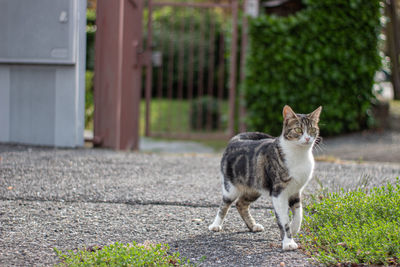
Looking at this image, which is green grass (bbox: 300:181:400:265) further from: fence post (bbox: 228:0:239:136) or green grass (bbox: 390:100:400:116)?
green grass (bbox: 390:100:400:116)

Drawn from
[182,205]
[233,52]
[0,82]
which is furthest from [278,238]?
[233,52]

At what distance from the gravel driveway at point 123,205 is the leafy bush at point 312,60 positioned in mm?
2234

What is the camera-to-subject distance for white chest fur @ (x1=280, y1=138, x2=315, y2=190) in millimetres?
2900

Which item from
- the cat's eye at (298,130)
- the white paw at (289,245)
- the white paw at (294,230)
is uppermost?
the cat's eye at (298,130)

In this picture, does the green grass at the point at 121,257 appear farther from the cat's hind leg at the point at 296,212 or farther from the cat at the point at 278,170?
the cat's hind leg at the point at 296,212

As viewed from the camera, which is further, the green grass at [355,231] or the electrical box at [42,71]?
the electrical box at [42,71]

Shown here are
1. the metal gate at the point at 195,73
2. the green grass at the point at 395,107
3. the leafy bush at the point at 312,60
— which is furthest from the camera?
the green grass at the point at 395,107

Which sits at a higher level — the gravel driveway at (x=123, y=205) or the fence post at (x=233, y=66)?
the fence post at (x=233, y=66)

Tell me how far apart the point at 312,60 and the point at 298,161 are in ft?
16.6

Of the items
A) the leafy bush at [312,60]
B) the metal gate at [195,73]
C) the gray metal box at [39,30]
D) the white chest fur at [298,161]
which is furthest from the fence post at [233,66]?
the white chest fur at [298,161]

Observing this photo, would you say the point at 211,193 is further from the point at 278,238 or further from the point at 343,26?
the point at 343,26

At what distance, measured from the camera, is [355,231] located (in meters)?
2.77

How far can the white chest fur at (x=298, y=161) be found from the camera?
2900mm

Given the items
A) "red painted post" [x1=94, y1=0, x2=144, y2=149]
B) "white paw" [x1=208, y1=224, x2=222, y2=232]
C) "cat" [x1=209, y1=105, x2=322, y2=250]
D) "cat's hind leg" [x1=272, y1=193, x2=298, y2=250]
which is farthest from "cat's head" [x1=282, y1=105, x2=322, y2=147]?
"red painted post" [x1=94, y1=0, x2=144, y2=149]
